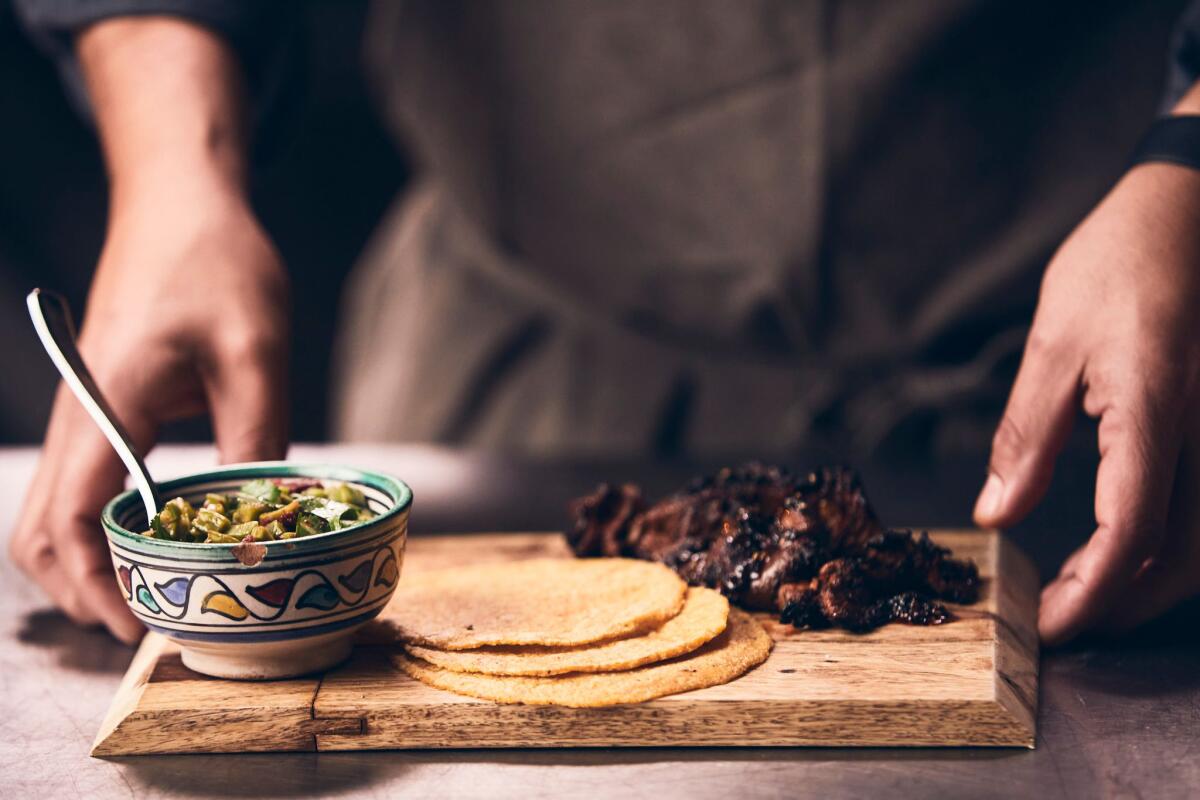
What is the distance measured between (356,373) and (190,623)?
183 cm

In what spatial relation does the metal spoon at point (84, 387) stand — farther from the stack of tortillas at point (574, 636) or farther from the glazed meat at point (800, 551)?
the glazed meat at point (800, 551)

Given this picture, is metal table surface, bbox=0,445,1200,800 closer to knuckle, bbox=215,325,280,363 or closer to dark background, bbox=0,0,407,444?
knuckle, bbox=215,325,280,363

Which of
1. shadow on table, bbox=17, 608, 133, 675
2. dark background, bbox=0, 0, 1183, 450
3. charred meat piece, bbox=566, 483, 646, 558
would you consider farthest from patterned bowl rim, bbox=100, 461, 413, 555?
dark background, bbox=0, 0, 1183, 450

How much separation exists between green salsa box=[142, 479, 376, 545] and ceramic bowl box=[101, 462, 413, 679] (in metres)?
0.04

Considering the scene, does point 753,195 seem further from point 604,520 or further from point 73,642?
point 73,642

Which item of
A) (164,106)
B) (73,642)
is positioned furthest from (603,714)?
(164,106)

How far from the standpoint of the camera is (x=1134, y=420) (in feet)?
4.25

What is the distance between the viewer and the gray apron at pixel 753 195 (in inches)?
82.4

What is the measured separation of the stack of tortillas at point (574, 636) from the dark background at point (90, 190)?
293 centimetres

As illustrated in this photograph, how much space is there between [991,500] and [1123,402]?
195 millimetres

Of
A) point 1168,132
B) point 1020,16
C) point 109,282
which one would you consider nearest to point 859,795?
point 1168,132

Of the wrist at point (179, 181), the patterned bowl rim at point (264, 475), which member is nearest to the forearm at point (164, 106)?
the wrist at point (179, 181)

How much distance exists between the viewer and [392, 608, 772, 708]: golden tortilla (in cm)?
111

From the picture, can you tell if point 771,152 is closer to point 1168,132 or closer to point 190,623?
point 1168,132
